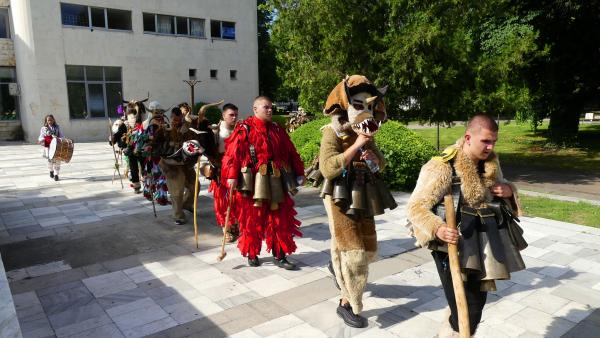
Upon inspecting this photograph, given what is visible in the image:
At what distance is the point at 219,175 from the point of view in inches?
256

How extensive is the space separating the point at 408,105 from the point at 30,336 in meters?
10.2

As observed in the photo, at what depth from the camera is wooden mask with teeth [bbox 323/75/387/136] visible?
3.73 metres

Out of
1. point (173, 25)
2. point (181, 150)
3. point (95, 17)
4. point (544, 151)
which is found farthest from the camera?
point (173, 25)

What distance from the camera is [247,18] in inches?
1073

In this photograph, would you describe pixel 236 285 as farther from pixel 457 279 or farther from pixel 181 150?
pixel 457 279

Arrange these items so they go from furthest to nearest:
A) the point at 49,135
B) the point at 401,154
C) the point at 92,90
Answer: the point at 92,90
the point at 49,135
the point at 401,154

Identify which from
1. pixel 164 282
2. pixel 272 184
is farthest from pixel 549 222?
pixel 164 282

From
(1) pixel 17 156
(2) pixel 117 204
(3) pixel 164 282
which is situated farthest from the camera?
(1) pixel 17 156

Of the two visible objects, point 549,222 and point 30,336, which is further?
point 549,222

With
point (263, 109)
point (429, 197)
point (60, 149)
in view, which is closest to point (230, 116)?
point (263, 109)

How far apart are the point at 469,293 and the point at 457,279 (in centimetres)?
30

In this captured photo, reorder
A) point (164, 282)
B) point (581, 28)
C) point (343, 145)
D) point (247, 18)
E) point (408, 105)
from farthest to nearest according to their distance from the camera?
point (247, 18) < point (581, 28) < point (408, 105) < point (164, 282) < point (343, 145)

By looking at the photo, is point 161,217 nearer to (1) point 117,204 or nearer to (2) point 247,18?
(1) point 117,204

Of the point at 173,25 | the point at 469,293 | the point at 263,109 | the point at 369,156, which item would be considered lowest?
the point at 469,293
